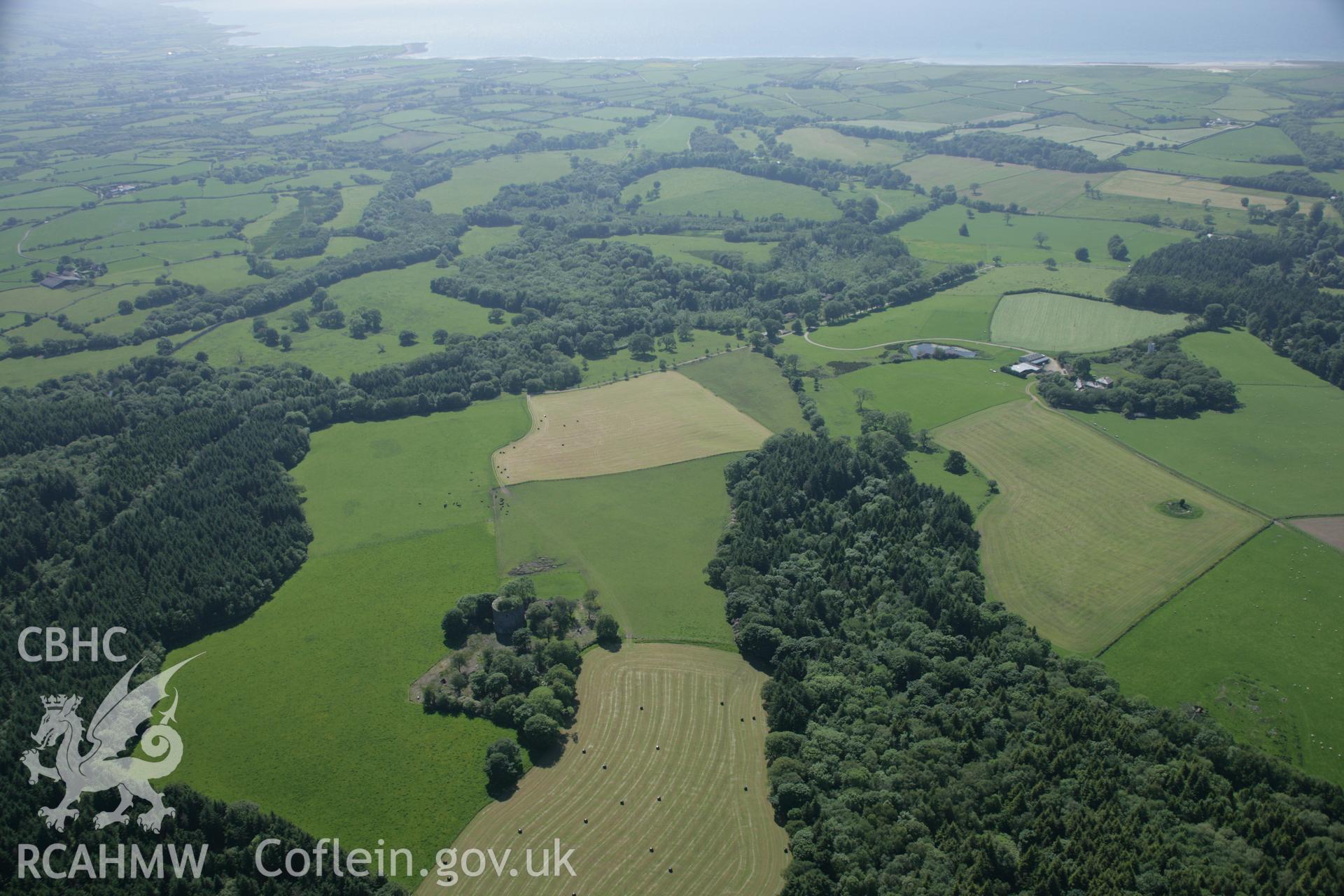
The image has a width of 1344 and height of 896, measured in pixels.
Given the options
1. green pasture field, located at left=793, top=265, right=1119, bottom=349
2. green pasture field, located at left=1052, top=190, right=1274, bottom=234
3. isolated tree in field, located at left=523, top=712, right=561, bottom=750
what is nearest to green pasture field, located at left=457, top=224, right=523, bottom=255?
green pasture field, located at left=793, top=265, right=1119, bottom=349

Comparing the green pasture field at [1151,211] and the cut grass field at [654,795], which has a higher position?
the green pasture field at [1151,211]

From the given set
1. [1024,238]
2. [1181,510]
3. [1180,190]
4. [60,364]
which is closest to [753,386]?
[1181,510]

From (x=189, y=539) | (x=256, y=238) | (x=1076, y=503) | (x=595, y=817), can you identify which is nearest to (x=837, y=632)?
(x=595, y=817)

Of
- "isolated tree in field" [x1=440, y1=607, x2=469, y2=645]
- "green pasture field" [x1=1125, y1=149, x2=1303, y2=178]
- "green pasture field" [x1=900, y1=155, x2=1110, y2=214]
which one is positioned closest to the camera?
"isolated tree in field" [x1=440, y1=607, x2=469, y2=645]

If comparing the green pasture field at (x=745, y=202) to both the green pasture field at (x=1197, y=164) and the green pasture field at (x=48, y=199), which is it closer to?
the green pasture field at (x=1197, y=164)

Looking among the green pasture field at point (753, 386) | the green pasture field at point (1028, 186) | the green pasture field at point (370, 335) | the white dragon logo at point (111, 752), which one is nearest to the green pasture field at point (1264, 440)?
the green pasture field at point (753, 386)

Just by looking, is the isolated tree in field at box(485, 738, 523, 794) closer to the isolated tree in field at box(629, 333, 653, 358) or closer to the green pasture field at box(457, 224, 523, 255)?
the isolated tree in field at box(629, 333, 653, 358)

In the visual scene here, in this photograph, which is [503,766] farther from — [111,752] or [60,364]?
[60,364]
